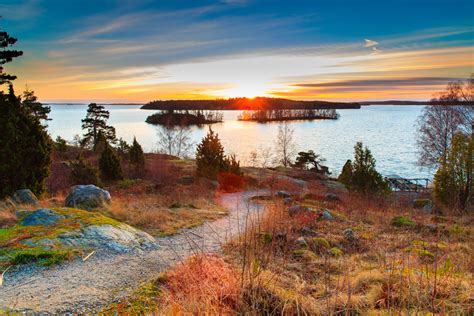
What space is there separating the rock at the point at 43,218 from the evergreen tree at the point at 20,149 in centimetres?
562

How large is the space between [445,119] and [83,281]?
36.4 meters

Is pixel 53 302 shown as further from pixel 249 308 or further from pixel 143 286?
pixel 249 308

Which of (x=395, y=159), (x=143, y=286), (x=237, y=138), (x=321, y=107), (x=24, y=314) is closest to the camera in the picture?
(x=24, y=314)

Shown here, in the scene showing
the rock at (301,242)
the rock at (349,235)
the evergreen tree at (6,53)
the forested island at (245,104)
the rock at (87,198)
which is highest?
the forested island at (245,104)

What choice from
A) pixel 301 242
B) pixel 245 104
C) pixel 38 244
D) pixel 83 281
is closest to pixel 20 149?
pixel 38 244

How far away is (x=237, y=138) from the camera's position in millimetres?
67938

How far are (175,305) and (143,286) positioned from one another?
75.4 inches

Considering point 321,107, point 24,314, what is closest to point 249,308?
point 24,314

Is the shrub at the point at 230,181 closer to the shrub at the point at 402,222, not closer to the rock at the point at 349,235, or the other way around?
the shrub at the point at 402,222

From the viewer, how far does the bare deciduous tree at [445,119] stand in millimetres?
30609

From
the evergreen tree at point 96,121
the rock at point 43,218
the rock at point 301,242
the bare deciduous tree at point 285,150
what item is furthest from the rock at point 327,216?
the evergreen tree at point 96,121

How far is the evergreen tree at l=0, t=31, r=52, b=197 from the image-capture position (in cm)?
1233

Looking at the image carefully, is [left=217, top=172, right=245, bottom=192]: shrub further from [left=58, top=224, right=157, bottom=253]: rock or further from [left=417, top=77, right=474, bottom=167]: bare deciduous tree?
[left=417, top=77, right=474, bottom=167]: bare deciduous tree

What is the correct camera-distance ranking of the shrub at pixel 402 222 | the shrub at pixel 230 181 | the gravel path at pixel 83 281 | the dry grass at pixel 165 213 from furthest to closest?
1. the shrub at pixel 230 181
2. the shrub at pixel 402 222
3. the dry grass at pixel 165 213
4. the gravel path at pixel 83 281
